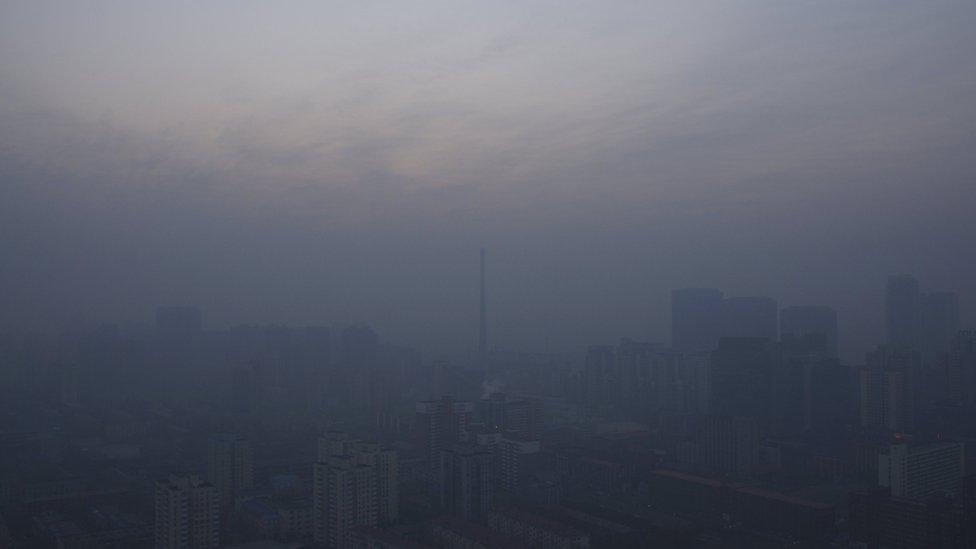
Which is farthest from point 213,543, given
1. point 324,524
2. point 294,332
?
point 294,332

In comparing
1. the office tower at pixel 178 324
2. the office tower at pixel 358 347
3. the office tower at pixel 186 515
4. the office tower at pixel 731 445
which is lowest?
the office tower at pixel 731 445

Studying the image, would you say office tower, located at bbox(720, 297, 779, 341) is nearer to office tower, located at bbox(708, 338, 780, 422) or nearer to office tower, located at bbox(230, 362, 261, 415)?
office tower, located at bbox(708, 338, 780, 422)

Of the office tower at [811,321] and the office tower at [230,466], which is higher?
the office tower at [811,321]

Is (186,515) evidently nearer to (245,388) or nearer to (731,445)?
(731,445)

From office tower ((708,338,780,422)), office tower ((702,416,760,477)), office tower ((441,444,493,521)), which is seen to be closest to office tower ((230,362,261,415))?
office tower ((441,444,493,521))

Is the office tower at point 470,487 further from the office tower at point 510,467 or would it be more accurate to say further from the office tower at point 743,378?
the office tower at point 743,378

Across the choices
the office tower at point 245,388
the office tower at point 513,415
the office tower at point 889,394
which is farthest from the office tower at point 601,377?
the office tower at point 245,388

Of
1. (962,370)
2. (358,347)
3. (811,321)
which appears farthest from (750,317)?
(358,347)

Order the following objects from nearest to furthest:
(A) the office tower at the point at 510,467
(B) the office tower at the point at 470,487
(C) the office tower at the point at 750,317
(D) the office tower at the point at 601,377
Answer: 1. (B) the office tower at the point at 470,487
2. (A) the office tower at the point at 510,467
3. (D) the office tower at the point at 601,377
4. (C) the office tower at the point at 750,317
